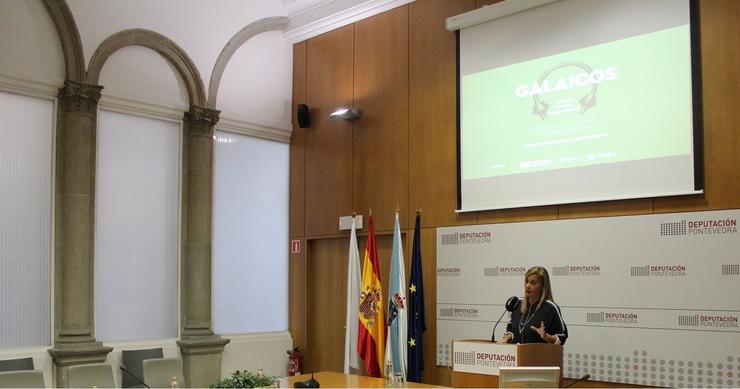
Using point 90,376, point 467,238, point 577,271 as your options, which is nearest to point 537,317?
Answer: point 577,271

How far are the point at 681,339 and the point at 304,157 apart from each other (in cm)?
516

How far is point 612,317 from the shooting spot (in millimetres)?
6668

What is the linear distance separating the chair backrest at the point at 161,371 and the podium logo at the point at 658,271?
4.02 meters

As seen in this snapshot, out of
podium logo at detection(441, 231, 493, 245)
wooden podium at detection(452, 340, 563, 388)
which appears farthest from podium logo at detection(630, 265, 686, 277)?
podium logo at detection(441, 231, 493, 245)

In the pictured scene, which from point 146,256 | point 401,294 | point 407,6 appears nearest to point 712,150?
point 401,294

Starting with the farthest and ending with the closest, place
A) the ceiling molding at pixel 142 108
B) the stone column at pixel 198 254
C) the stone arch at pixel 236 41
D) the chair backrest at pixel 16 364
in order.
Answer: the stone arch at pixel 236 41
the stone column at pixel 198 254
the ceiling molding at pixel 142 108
the chair backrest at pixel 16 364

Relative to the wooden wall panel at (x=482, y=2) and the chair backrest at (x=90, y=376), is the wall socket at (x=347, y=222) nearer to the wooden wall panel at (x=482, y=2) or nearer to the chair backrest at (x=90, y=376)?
the wooden wall panel at (x=482, y=2)

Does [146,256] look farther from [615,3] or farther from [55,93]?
[615,3]

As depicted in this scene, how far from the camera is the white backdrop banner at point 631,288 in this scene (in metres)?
6.07

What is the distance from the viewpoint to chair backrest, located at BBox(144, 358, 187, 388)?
6.64 meters

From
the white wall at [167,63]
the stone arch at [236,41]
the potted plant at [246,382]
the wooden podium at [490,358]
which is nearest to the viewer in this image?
the potted plant at [246,382]

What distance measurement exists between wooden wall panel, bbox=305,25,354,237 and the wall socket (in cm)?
8

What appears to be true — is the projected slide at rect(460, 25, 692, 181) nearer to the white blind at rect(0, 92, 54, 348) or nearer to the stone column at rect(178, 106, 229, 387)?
the stone column at rect(178, 106, 229, 387)

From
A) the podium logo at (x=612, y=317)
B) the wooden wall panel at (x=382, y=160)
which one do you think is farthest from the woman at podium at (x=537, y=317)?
the wooden wall panel at (x=382, y=160)
